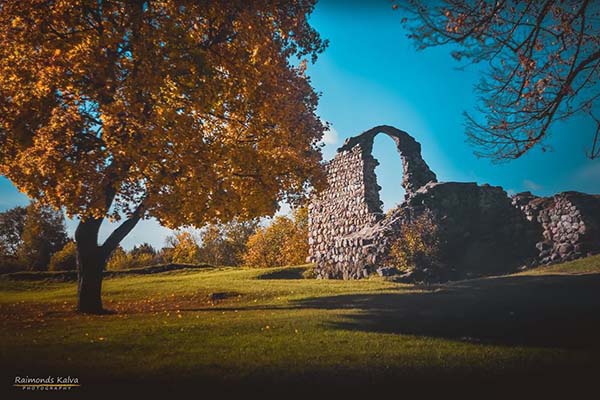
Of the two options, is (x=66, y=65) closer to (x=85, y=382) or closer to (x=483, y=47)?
(x=85, y=382)

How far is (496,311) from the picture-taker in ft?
24.7

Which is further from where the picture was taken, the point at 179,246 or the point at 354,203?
the point at 179,246

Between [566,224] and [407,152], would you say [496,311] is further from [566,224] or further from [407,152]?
[407,152]

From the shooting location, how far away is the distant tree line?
1419 inches

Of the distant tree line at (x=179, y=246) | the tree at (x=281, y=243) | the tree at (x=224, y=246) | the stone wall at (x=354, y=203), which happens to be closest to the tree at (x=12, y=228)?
the distant tree line at (x=179, y=246)

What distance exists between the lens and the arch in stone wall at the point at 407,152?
66.2ft

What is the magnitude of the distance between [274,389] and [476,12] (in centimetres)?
710

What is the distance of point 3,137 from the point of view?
356 inches

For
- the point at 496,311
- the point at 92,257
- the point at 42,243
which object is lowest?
the point at 496,311

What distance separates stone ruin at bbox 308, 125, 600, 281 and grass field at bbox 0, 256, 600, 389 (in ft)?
15.3

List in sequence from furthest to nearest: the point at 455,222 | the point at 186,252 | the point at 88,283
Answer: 1. the point at 186,252
2. the point at 455,222
3. the point at 88,283

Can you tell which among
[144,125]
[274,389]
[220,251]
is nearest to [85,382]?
[274,389]

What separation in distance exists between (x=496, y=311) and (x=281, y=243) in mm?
37566

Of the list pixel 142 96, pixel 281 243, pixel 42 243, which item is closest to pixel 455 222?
pixel 142 96
